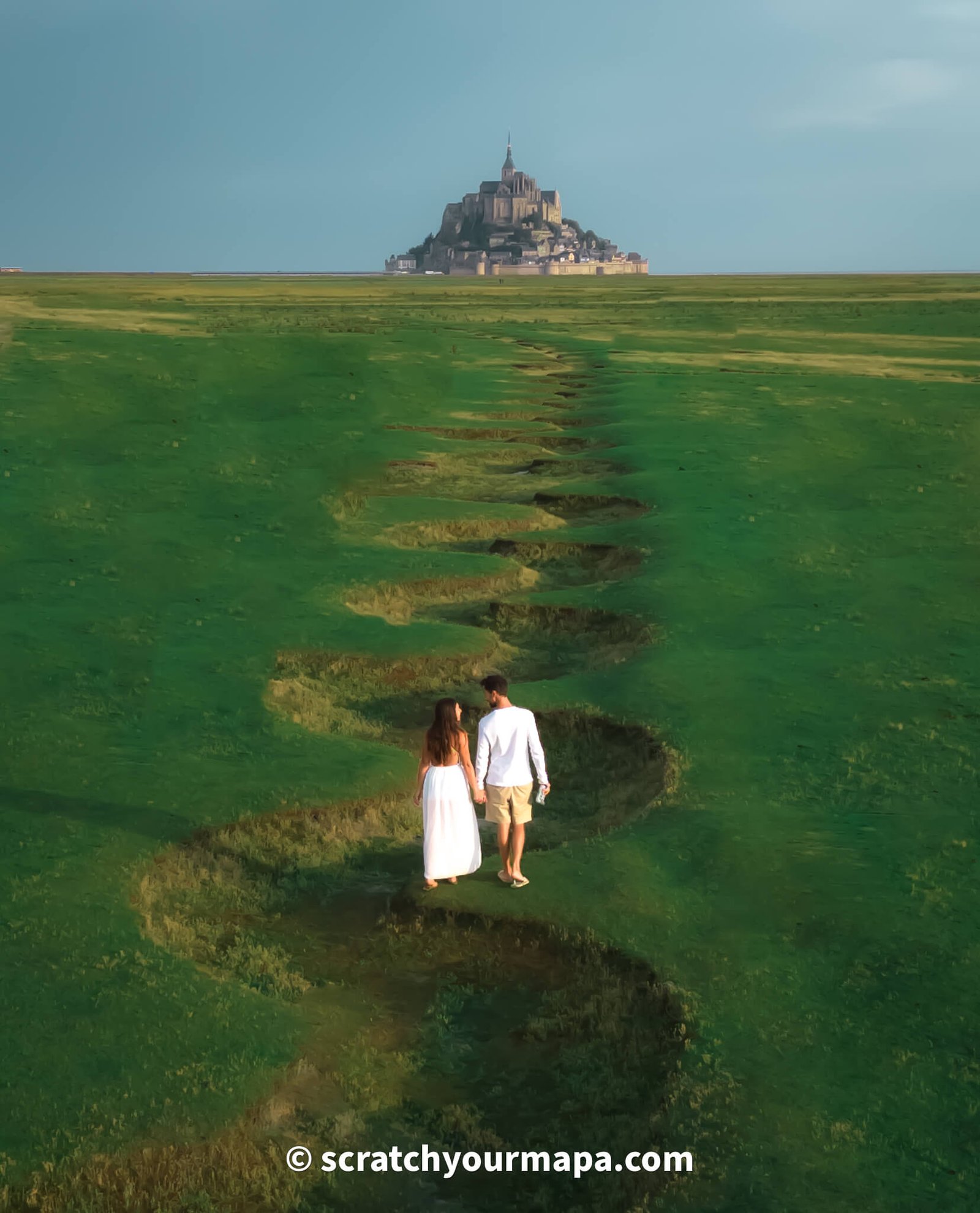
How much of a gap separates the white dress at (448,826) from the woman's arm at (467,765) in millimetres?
59

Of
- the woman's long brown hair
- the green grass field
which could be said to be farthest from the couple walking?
the green grass field

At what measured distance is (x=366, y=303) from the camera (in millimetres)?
125938

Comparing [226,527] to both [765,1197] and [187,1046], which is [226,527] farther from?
[765,1197]

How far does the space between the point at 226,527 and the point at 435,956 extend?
55.6 ft

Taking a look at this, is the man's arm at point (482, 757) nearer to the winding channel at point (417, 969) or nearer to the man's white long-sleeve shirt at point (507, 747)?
the man's white long-sleeve shirt at point (507, 747)

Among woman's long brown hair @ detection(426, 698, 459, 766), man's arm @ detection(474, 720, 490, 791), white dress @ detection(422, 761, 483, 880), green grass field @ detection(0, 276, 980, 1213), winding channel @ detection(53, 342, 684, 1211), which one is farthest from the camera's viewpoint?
man's arm @ detection(474, 720, 490, 791)

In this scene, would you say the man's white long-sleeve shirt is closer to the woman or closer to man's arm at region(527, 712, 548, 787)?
man's arm at region(527, 712, 548, 787)

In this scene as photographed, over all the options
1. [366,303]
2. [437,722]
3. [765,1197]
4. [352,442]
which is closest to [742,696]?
[437,722]

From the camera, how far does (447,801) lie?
1267cm

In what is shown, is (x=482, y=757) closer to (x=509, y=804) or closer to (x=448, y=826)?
(x=509, y=804)

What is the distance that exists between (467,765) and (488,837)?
2563 millimetres

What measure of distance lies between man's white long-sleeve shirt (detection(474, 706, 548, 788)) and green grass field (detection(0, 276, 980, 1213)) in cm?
115

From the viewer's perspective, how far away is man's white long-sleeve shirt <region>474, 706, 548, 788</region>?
12.7m

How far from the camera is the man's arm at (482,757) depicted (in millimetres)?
12734
